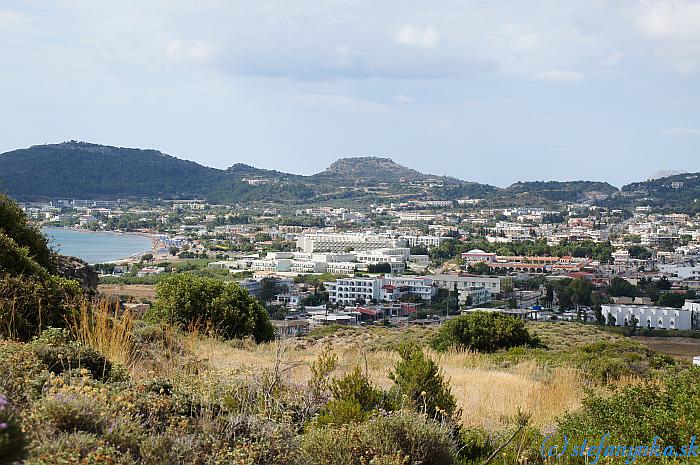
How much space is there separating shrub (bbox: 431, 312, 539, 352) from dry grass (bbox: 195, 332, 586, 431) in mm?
3313

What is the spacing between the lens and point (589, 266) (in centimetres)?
5981

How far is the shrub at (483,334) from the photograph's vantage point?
12.0 metres

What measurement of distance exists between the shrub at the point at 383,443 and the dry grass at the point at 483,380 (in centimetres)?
110

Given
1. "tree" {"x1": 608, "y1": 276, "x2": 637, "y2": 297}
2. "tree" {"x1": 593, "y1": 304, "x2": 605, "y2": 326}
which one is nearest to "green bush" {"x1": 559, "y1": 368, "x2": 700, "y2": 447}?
"tree" {"x1": 593, "y1": 304, "x2": 605, "y2": 326}

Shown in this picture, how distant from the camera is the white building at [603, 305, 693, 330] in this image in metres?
33.1

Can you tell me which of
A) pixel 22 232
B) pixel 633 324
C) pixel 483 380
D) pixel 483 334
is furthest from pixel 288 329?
pixel 633 324

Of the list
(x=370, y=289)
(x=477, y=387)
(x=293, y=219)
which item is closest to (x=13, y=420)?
(x=477, y=387)

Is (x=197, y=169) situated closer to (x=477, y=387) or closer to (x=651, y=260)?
(x=651, y=260)

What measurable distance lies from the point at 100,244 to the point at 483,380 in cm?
7113

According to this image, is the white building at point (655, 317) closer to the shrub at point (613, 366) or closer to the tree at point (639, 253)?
the shrub at point (613, 366)

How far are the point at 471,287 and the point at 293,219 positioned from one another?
58.8 m

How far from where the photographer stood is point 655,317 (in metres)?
33.6

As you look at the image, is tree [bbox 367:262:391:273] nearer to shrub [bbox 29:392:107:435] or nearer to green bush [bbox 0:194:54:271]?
green bush [bbox 0:194:54:271]

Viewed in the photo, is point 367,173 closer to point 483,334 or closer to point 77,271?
point 483,334
